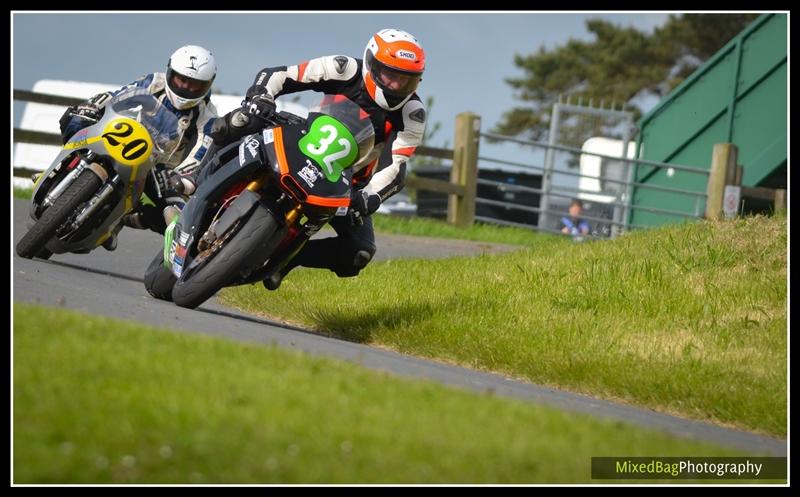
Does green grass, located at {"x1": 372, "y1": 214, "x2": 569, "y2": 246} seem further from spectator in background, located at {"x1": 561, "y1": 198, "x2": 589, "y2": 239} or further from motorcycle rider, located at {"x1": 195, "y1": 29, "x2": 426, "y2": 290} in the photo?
motorcycle rider, located at {"x1": 195, "y1": 29, "x2": 426, "y2": 290}

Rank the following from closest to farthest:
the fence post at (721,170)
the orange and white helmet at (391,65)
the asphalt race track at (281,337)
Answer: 1. the asphalt race track at (281,337)
2. the orange and white helmet at (391,65)
3. the fence post at (721,170)

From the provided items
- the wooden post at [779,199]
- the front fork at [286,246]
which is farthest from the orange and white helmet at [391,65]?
the wooden post at [779,199]

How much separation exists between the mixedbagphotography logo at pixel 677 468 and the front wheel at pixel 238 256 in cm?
349

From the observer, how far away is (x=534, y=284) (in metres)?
11.1

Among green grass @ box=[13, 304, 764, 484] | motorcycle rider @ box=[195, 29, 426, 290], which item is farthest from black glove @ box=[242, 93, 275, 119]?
green grass @ box=[13, 304, 764, 484]

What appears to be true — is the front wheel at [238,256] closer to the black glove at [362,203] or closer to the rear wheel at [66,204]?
the black glove at [362,203]

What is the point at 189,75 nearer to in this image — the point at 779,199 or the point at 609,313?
the point at 609,313

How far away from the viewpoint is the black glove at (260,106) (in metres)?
8.91

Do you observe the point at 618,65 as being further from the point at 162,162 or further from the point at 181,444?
the point at 181,444

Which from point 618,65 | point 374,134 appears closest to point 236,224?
point 374,134

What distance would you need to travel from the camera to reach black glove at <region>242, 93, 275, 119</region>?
29.2 ft

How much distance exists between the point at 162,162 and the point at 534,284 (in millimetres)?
3115

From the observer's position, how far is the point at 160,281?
9789mm

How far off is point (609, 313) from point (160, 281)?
3.25m
